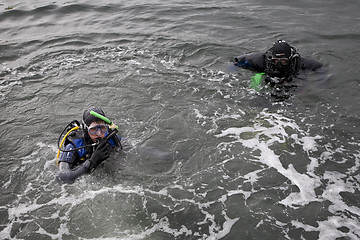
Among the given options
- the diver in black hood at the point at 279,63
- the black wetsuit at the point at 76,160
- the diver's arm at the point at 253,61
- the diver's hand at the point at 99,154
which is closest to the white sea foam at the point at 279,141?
the diver in black hood at the point at 279,63

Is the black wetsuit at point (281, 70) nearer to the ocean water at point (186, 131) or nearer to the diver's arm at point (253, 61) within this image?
the diver's arm at point (253, 61)

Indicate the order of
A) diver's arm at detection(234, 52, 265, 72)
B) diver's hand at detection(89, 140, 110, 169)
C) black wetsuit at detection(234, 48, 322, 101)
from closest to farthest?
diver's hand at detection(89, 140, 110, 169)
black wetsuit at detection(234, 48, 322, 101)
diver's arm at detection(234, 52, 265, 72)

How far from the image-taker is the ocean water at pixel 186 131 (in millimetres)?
4484

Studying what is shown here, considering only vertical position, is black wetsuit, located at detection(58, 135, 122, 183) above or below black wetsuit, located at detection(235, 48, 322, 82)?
below

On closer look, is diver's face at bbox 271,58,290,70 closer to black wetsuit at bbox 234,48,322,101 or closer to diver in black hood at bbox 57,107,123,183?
black wetsuit at bbox 234,48,322,101

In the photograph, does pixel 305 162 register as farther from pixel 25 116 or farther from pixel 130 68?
pixel 25 116

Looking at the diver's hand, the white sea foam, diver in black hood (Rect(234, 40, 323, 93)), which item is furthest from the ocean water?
the diver's hand

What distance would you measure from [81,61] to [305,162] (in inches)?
249

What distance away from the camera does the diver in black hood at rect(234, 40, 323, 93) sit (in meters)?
6.74

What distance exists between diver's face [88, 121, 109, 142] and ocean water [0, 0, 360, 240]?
0.65 metres

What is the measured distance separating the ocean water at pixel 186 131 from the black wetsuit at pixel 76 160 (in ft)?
1.01

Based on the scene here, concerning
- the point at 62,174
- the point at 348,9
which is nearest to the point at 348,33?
the point at 348,9

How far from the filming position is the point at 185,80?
7664 millimetres

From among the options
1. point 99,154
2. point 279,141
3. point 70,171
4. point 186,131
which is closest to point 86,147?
point 99,154
